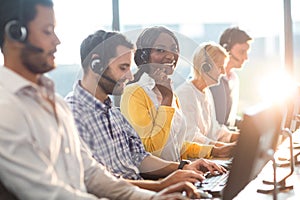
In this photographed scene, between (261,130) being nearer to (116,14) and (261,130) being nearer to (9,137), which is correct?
(9,137)

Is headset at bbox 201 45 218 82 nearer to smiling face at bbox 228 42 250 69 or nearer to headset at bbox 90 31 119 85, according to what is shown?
smiling face at bbox 228 42 250 69

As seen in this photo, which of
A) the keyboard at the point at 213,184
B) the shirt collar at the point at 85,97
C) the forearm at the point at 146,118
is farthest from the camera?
the forearm at the point at 146,118

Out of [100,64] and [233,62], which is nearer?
[100,64]

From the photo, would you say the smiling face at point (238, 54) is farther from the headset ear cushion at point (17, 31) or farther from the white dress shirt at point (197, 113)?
the headset ear cushion at point (17, 31)

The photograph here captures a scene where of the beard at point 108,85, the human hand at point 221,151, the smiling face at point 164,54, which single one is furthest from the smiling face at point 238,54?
the beard at point 108,85

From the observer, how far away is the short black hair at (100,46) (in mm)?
2164

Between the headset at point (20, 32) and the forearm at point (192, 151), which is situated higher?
the headset at point (20, 32)

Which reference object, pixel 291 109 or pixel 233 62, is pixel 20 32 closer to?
pixel 291 109

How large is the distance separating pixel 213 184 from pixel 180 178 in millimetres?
144

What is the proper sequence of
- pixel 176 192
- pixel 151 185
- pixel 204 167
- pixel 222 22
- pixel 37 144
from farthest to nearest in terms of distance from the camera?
pixel 222 22
pixel 204 167
pixel 151 185
pixel 176 192
pixel 37 144

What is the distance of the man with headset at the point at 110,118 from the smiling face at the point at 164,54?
43 cm

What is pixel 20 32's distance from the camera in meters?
1.45

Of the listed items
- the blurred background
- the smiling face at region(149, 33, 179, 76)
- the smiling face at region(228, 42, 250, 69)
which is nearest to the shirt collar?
the smiling face at region(149, 33, 179, 76)

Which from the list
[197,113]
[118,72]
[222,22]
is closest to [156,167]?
[118,72]
